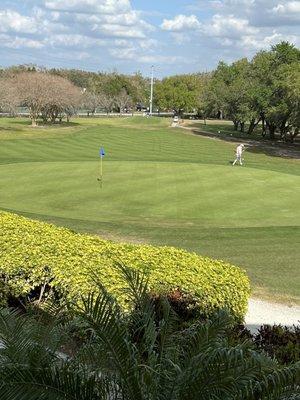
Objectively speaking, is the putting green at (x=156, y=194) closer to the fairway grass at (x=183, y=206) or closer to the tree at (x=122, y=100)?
the fairway grass at (x=183, y=206)

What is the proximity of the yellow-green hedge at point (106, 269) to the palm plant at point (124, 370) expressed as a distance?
2957 mm

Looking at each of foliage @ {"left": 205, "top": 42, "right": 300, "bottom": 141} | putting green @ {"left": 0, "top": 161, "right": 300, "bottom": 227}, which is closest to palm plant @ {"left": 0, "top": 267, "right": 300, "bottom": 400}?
putting green @ {"left": 0, "top": 161, "right": 300, "bottom": 227}

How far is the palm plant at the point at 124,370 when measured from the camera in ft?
14.1

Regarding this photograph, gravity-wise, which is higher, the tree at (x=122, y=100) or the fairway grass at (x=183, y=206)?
the tree at (x=122, y=100)

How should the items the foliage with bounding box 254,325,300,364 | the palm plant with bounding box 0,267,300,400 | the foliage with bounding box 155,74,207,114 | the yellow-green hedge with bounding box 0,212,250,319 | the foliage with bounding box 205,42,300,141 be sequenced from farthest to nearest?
the foliage with bounding box 155,74,207,114
the foliage with bounding box 205,42,300,141
the yellow-green hedge with bounding box 0,212,250,319
the foliage with bounding box 254,325,300,364
the palm plant with bounding box 0,267,300,400

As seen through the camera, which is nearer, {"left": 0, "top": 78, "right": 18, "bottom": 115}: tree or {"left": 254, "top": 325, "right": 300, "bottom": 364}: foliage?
{"left": 254, "top": 325, "right": 300, "bottom": 364}: foliage

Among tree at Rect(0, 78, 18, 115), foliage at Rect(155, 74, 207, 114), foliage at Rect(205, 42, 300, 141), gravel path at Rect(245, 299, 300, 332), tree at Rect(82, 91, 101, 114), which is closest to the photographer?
gravel path at Rect(245, 299, 300, 332)

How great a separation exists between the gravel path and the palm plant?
6.02m

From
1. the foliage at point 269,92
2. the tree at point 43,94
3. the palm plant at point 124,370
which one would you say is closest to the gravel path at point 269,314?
the palm plant at point 124,370

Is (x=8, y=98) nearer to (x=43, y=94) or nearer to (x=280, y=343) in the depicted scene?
(x=43, y=94)

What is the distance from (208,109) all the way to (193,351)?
81.8m

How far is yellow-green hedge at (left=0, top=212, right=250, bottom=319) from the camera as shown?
28.0 feet

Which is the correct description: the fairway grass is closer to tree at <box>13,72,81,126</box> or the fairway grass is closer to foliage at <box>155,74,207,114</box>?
Result: tree at <box>13,72,81,126</box>

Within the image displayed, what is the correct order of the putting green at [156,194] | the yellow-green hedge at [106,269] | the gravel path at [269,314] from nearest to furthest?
the yellow-green hedge at [106,269] < the gravel path at [269,314] < the putting green at [156,194]
